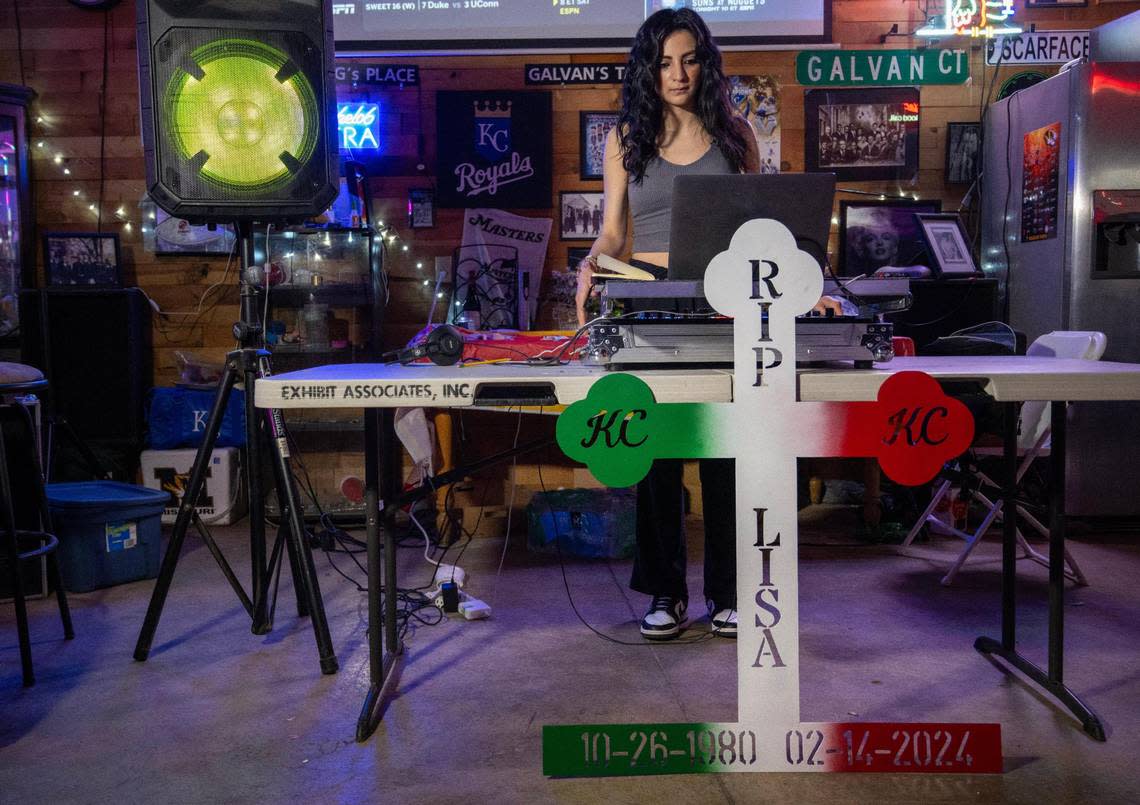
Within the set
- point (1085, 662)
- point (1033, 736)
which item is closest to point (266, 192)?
point (1033, 736)

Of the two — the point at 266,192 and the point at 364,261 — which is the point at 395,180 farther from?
the point at 266,192

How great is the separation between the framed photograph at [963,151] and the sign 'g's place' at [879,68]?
0.36 metres

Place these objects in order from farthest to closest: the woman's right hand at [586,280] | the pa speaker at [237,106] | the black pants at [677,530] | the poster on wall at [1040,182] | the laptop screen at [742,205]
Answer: the poster on wall at [1040,182] < the black pants at [677,530] < the pa speaker at [237,106] < the woman's right hand at [586,280] < the laptop screen at [742,205]

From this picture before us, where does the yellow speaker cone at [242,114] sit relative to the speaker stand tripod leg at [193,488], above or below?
above

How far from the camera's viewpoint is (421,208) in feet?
14.4

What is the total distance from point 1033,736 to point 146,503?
281cm

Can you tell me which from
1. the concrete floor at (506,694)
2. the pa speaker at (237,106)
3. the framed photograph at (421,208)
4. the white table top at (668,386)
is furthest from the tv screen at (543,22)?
the white table top at (668,386)

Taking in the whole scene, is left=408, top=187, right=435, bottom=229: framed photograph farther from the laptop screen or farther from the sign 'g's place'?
the laptop screen

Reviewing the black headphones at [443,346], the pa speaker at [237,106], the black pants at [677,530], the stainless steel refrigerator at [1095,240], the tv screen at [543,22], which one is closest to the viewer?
the black headphones at [443,346]

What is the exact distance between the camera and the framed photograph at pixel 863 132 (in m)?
4.36

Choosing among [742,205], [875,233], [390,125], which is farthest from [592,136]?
[742,205]

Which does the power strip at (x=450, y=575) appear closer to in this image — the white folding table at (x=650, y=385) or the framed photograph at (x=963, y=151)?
the white folding table at (x=650, y=385)

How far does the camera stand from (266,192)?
2.20 metres

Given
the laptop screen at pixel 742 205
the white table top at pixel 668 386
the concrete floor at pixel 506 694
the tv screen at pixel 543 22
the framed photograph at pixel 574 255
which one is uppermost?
the tv screen at pixel 543 22
